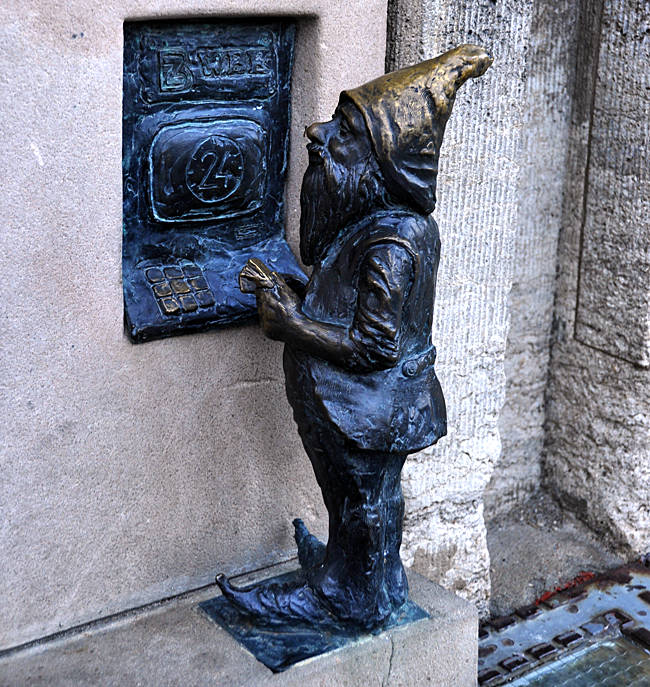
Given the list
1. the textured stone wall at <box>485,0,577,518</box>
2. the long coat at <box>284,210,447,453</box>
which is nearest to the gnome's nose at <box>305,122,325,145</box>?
the long coat at <box>284,210,447,453</box>

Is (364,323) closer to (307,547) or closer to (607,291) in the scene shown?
(307,547)

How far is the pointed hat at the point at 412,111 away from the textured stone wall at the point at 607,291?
4.66 feet

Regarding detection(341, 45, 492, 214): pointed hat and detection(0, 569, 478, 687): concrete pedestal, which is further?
detection(0, 569, 478, 687): concrete pedestal

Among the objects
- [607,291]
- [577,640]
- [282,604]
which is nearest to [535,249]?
[607,291]

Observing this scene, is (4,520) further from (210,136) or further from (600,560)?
(600,560)

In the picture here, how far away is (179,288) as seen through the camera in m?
2.83

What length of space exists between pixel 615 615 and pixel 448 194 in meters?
1.49

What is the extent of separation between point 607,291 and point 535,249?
31cm

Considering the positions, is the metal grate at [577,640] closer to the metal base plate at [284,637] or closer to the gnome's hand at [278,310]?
the metal base plate at [284,637]

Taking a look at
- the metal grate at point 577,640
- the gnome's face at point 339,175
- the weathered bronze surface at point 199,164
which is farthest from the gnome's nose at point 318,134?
the metal grate at point 577,640

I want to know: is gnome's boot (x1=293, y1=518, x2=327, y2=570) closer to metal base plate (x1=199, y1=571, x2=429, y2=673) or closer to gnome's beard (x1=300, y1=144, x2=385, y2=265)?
metal base plate (x1=199, y1=571, x2=429, y2=673)

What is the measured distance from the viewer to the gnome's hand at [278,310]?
259cm

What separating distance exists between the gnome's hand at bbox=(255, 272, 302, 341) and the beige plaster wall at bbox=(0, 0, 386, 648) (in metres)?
0.31

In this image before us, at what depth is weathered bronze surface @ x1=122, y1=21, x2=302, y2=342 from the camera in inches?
106
